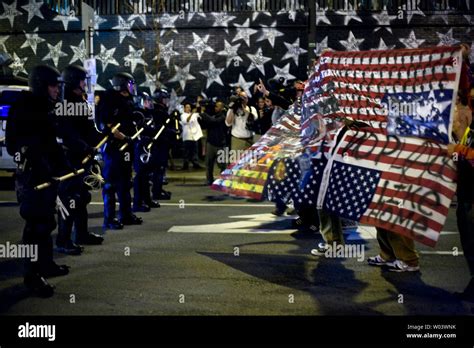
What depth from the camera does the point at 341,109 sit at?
7.94 m

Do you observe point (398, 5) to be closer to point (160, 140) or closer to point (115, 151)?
point (160, 140)

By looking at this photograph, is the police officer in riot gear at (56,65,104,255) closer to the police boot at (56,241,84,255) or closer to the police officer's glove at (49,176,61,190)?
the police boot at (56,241,84,255)

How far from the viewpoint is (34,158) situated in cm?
675

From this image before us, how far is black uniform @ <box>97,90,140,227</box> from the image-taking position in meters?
9.97

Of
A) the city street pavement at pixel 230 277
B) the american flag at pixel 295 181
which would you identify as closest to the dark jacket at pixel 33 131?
the city street pavement at pixel 230 277

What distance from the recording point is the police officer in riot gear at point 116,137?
392 inches

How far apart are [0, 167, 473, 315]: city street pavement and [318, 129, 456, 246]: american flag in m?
0.71

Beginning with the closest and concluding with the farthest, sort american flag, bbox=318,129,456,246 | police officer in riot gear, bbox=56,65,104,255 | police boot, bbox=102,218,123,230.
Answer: american flag, bbox=318,129,456,246 < police officer in riot gear, bbox=56,65,104,255 < police boot, bbox=102,218,123,230

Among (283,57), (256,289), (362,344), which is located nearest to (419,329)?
(362,344)

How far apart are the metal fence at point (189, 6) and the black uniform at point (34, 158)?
16844mm

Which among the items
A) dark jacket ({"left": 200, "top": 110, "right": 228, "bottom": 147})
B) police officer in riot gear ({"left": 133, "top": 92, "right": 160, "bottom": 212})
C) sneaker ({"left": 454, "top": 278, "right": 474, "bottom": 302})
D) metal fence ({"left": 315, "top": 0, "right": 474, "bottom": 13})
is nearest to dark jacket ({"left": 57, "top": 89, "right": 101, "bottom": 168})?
police officer in riot gear ({"left": 133, "top": 92, "right": 160, "bottom": 212})

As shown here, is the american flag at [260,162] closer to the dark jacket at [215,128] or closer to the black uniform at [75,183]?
the black uniform at [75,183]

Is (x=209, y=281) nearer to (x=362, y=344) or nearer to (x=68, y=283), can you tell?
(x=68, y=283)

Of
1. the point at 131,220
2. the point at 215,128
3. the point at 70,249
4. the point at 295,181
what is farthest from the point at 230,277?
the point at 215,128
